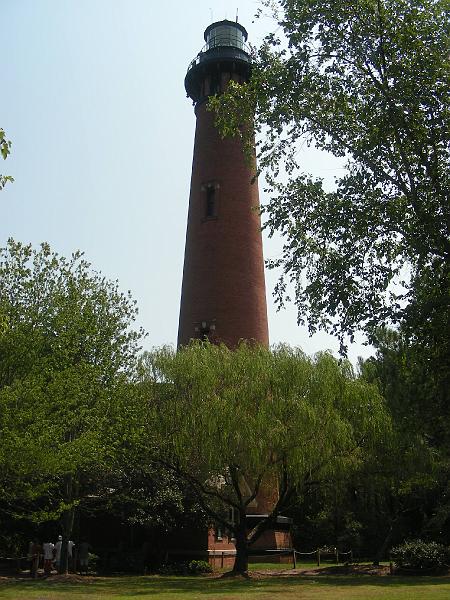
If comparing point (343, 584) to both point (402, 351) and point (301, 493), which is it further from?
point (402, 351)

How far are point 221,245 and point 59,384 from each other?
14.3m

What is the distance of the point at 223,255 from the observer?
30.5 metres

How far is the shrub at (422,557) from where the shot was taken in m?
22.5

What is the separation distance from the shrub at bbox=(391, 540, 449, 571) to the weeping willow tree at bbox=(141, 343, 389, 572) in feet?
14.6

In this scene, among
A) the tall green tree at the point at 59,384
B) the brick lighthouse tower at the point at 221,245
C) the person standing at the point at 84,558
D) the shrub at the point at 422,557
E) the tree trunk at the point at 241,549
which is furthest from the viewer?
the brick lighthouse tower at the point at 221,245

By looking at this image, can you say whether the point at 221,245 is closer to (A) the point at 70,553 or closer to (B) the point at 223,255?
(B) the point at 223,255

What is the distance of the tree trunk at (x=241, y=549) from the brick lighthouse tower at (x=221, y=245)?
9.16 m

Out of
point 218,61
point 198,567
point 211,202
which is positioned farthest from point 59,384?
point 218,61

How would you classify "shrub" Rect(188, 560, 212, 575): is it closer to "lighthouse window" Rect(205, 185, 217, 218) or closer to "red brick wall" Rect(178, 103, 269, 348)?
"red brick wall" Rect(178, 103, 269, 348)

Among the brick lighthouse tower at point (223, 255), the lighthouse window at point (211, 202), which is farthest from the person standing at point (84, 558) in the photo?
the lighthouse window at point (211, 202)

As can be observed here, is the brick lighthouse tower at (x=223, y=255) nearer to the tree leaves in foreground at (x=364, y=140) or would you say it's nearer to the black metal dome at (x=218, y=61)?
the black metal dome at (x=218, y=61)

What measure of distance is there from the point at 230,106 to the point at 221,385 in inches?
434

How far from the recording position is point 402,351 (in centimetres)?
1230

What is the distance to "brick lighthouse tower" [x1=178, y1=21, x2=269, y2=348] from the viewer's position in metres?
29.8
